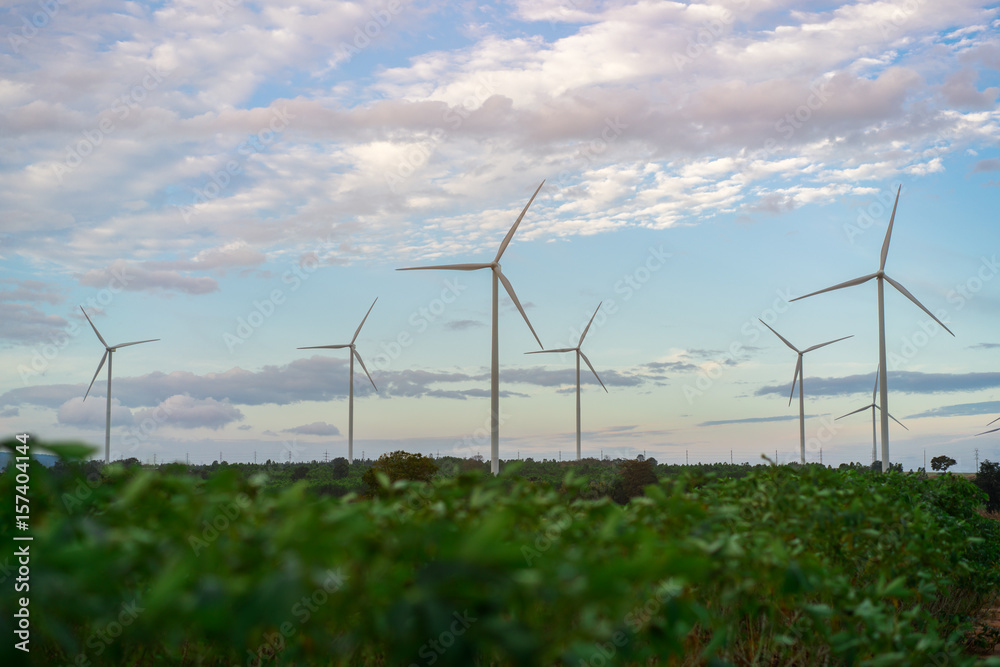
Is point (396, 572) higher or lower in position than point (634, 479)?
higher

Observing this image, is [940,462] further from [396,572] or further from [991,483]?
[396,572]

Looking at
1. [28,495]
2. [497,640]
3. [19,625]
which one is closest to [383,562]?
[497,640]

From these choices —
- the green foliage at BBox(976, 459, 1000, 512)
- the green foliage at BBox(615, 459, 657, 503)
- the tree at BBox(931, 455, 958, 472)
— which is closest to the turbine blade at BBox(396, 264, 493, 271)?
the green foliage at BBox(615, 459, 657, 503)

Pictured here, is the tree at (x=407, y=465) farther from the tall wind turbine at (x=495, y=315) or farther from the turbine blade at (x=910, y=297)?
the turbine blade at (x=910, y=297)

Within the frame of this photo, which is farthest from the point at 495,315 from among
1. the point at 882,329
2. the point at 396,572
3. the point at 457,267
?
the point at 396,572

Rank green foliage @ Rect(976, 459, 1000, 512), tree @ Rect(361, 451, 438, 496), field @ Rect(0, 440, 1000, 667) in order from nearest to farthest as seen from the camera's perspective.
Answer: field @ Rect(0, 440, 1000, 667)
tree @ Rect(361, 451, 438, 496)
green foliage @ Rect(976, 459, 1000, 512)

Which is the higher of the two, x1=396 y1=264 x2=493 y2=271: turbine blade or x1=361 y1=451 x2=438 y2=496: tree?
x1=396 y1=264 x2=493 y2=271: turbine blade

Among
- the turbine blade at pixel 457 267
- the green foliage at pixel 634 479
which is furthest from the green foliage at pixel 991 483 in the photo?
the turbine blade at pixel 457 267

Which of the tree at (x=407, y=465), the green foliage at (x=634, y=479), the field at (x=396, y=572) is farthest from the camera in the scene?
the green foliage at (x=634, y=479)

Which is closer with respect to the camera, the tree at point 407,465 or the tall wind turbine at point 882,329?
the tree at point 407,465

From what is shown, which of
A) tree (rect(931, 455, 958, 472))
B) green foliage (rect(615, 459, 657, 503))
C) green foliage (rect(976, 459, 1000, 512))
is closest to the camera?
green foliage (rect(615, 459, 657, 503))

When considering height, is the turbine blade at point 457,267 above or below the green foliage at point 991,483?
above

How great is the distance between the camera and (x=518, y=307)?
3919 centimetres

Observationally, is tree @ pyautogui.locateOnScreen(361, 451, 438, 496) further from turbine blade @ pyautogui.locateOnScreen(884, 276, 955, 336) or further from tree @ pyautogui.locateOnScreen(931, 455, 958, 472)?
tree @ pyautogui.locateOnScreen(931, 455, 958, 472)
